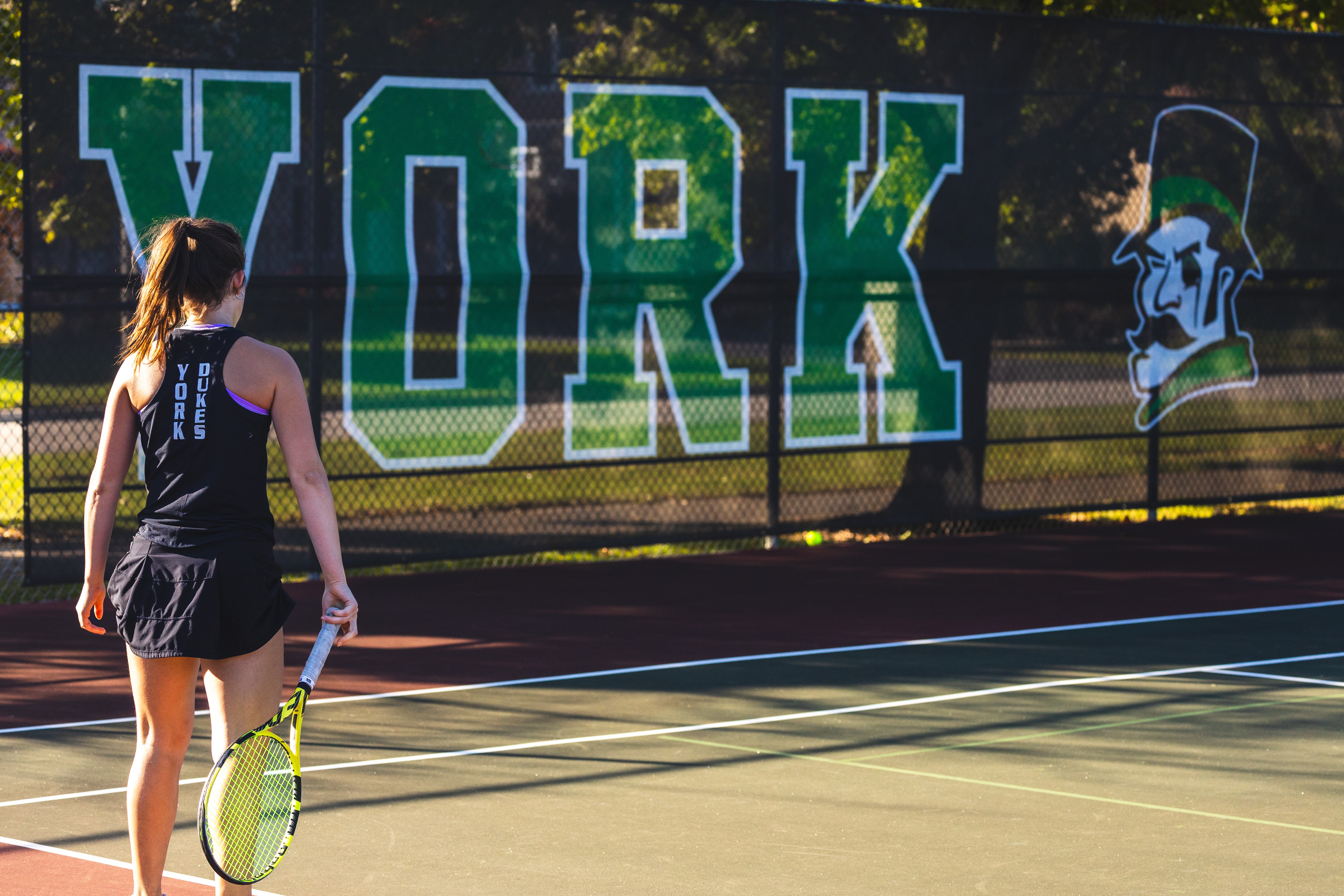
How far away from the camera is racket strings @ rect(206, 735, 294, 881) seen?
14.4ft

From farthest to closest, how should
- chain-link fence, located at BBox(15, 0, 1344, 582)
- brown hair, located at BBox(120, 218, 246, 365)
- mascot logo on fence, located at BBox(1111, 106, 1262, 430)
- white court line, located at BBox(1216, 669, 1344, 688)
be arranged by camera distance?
mascot logo on fence, located at BBox(1111, 106, 1262, 430)
chain-link fence, located at BBox(15, 0, 1344, 582)
white court line, located at BBox(1216, 669, 1344, 688)
brown hair, located at BBox(120, 218, 246, 365)

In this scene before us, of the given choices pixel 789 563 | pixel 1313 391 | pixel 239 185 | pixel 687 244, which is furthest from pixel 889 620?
pixel 1313 391

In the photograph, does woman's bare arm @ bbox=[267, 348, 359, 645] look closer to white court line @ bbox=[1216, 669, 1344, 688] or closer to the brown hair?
the brown hair

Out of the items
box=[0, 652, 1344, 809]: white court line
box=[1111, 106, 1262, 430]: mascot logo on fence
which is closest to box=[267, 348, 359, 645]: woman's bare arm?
box=[0, 652, 1344, 809]: white court line

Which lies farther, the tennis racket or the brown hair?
the brown hair

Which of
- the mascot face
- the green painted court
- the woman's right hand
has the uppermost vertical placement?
the mascot face

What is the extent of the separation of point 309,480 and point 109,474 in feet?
1.73

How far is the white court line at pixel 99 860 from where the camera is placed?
17.9 ft

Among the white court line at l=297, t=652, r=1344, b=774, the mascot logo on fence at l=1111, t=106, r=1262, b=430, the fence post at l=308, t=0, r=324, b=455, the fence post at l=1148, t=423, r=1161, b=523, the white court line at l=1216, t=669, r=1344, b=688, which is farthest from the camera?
the fence post at l=1148, t=423, r=1161, b=523

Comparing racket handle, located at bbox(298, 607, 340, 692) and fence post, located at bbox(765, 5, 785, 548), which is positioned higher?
fence post, located at bbox(765, 5, 785, 548)

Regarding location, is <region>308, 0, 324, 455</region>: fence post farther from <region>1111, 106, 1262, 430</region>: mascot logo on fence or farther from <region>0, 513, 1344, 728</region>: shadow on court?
<region>1111, 106, 1262, 430</region>: mascot logo on fence

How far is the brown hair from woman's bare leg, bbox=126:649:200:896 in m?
0.79

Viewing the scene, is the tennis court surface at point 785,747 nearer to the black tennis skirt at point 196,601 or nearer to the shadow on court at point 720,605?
the shadow on court at point 720,605

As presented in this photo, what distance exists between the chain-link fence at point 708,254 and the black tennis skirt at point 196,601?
18.2 ft
